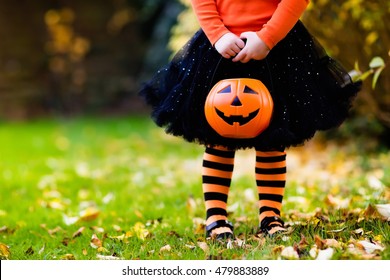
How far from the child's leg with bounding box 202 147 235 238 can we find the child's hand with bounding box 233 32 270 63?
38cm

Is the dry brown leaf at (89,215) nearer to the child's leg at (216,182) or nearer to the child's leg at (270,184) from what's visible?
the child's leg at (216,182)

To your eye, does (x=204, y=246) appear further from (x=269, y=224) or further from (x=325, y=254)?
(x=325, y=254)

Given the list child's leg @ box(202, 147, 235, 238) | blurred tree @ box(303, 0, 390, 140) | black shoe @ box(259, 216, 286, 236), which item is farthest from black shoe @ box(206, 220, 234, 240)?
blurred tree @ box(303, 0, 390, 140)

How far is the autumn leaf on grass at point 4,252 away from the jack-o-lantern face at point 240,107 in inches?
35.4

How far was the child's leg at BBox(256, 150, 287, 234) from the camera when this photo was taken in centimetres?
225

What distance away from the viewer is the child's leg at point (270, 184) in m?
2.25

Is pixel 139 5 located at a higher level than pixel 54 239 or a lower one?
higher

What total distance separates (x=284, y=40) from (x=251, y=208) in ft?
3.30

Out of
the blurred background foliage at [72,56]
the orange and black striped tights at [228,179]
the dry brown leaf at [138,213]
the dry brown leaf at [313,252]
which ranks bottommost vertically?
the dry brown leaf at [313,252]

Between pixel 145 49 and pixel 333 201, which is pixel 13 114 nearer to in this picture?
pixel 145 49

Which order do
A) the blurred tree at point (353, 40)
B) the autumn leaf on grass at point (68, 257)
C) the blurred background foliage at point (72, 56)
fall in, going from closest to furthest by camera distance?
the autumn leaf on grass at point (68, 257) < the blurred tree at point (353, 40) < the blurred background foliage at point (72, 56)

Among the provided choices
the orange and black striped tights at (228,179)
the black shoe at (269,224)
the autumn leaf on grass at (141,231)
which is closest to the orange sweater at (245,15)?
the orange and black striped tights at (228,179)
